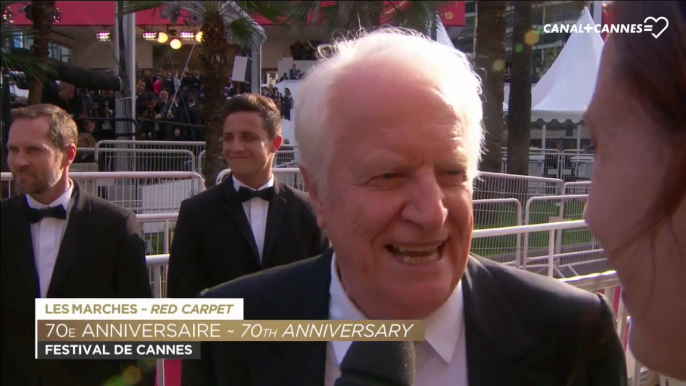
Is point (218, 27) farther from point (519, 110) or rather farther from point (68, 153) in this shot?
point (68, 153)

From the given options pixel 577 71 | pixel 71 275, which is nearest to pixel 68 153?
pixel 71 275

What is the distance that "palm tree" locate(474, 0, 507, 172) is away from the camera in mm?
690

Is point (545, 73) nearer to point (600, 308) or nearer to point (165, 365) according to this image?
point (600, 308)

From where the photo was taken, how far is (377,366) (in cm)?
56

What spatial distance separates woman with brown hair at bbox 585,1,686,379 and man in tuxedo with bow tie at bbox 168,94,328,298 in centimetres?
111

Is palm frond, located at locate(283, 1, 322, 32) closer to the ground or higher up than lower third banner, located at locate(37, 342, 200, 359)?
higher up

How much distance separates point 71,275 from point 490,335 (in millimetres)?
807

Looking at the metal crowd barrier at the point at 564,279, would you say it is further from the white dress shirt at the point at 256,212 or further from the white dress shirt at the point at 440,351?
the white dress shirt at the point at 440,351

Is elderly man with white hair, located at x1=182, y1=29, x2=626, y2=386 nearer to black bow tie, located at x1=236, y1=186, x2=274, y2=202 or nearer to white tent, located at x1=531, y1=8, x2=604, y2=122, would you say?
white tent, located at x1=531, y1=8, x2=604, y2=122

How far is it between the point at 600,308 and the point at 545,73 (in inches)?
11.2

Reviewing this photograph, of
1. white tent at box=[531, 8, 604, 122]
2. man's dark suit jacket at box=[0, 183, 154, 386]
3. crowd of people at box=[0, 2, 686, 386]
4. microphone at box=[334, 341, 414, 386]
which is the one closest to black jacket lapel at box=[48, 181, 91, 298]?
man's dark suit jacket at box=[0, 183, 154, 386]

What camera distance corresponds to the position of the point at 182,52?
34.8 inches

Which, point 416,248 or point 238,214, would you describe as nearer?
point 416,248

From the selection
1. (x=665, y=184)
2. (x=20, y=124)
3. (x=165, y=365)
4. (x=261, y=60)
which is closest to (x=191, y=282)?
(x=165, y=365)
